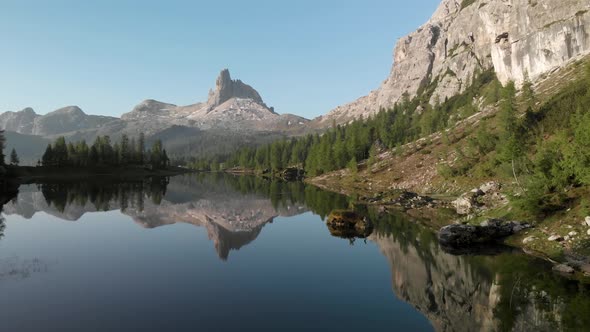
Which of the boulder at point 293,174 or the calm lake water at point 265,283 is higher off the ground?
the boulder at point 293,174

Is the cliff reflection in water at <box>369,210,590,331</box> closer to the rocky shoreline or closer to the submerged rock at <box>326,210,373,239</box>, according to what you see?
the rocky shoreline

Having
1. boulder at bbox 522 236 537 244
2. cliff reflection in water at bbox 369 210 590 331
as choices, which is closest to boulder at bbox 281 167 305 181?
boulder at bbox 522 236 537 244

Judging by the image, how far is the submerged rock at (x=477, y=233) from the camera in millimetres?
40616

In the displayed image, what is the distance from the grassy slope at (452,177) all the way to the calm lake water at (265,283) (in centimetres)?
616

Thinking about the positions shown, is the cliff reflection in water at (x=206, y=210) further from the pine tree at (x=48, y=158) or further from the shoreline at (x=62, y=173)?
the pine tree at (x=48, y=158)

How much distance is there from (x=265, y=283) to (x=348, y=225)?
27804mm

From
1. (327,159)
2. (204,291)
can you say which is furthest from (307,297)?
(327,159)

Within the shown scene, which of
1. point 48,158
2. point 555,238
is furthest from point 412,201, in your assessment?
point 48,158

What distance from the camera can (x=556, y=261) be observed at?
3222 centimetres

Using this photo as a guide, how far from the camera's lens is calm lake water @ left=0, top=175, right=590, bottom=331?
21.6 meters

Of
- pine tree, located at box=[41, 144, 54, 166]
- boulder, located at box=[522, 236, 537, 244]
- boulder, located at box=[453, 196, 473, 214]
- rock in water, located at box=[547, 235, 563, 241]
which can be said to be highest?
pine tree, located at box=[41, 144, 54, 166]

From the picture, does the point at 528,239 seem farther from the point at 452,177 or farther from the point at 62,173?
the point at 62,173

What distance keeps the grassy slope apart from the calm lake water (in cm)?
616

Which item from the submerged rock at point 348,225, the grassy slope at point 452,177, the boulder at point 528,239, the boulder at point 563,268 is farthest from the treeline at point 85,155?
the boulder at point 563,268
